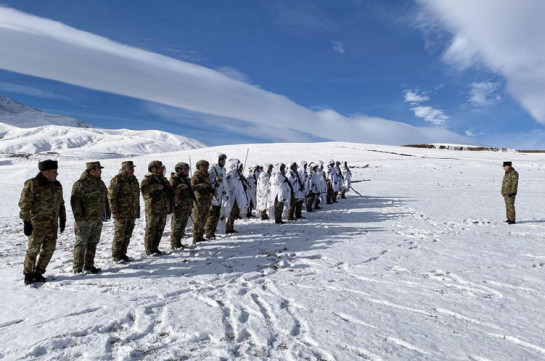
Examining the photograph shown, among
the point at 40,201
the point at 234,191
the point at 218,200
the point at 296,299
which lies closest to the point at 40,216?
the point at 40,201

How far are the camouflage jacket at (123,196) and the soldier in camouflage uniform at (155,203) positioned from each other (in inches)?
12.6

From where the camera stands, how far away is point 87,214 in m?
6.69

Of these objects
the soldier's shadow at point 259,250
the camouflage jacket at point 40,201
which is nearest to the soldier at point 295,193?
the soldier's shadow at point 259,250

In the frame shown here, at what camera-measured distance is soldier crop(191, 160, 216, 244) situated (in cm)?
913

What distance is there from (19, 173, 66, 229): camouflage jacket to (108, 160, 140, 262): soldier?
3.68 feet

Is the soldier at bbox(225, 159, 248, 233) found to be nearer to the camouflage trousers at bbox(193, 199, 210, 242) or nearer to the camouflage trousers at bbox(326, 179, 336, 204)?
the camouflage trousers at bbox(193, 199, 210, 242)

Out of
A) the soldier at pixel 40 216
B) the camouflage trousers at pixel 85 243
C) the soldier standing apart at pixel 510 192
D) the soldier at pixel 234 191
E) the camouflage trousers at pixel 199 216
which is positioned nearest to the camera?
the soldier at pixel 40 216

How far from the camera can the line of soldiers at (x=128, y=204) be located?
237 inches

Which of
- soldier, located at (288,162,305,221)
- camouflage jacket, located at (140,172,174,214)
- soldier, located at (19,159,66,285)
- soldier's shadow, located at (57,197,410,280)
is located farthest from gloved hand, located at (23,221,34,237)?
soldier, located at (288,162,305,221)

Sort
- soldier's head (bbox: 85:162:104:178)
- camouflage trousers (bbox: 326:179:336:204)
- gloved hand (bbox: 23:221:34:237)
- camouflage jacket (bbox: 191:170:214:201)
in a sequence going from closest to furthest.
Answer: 1. gloved hand (bbox: 23:221:34:237)
2. soldier's head (bbox: 85:162:104:178)
3. camouflage jacket (bbox: 191:170:214:201)
4. camouflage trousers (bbox: 326:179:336:204)

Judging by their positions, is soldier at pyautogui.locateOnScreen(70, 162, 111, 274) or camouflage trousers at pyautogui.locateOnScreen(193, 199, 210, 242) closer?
soldier at pyautogui.locateOnScreen(70, 162, 111, 274)

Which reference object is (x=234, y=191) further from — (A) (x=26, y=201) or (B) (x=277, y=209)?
(A) (x=26, y=201)

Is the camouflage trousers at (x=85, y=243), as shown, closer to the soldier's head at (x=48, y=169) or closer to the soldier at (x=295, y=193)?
the soldier's head at (x=48, y=169)

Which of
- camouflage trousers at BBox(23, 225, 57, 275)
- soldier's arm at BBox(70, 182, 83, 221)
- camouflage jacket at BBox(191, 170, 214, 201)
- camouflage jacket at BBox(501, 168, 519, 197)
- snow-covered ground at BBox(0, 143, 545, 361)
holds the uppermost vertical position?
camouflage jacket at BBox(501, 168, 519, 197)
